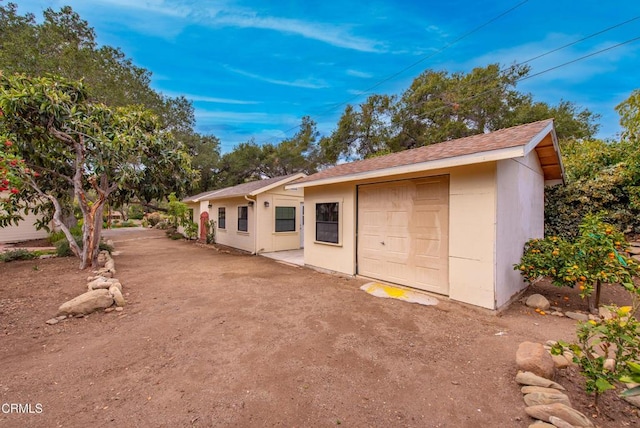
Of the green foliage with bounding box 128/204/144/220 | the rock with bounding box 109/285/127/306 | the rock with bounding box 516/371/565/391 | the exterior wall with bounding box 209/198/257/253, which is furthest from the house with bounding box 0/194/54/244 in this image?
the green foliage with bounding box 128/204/144/220

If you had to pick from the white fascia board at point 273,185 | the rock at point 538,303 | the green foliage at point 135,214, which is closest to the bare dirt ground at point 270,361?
the rock at point 538,303

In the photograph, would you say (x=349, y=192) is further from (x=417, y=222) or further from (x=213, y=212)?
(x=213, y=212)

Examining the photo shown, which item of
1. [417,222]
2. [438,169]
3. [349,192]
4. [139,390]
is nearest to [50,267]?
[139,390]

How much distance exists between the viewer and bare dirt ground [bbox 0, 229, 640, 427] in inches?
85.4

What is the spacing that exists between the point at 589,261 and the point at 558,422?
132 inches

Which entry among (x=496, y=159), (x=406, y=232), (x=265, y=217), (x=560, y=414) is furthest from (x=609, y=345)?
(x=265, y=217)

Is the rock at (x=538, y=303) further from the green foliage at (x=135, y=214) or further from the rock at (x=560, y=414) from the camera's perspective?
the green foliage at (x=135, y=214)

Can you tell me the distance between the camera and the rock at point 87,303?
13.9ft

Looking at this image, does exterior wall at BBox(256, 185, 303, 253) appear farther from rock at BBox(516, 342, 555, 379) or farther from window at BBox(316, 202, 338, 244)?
rock at BBox(516, 342, 555, 379)

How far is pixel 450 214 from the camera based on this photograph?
4828 mm

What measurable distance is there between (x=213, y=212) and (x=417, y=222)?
39.1ft

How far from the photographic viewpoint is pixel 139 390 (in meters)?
2.45

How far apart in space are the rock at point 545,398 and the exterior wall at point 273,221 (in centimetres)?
939

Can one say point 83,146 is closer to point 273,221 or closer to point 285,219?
point 273,221
